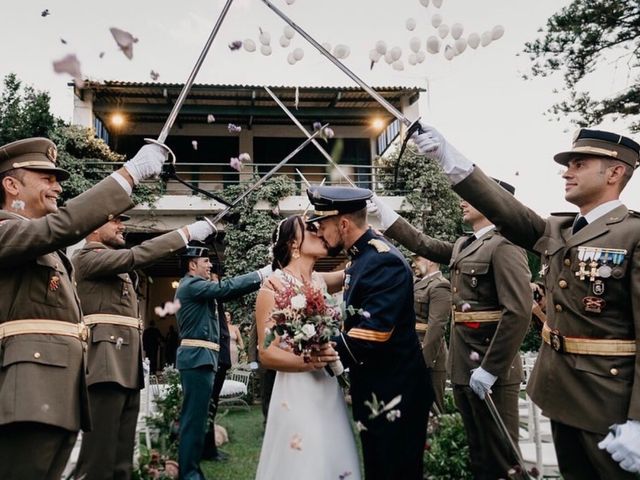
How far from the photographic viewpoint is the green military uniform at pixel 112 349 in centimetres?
425

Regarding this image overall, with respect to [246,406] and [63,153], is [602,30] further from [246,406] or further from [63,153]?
[63,153]

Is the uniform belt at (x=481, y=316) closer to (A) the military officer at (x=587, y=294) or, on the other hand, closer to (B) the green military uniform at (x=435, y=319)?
(A) the military officer at (x=587, y=294)

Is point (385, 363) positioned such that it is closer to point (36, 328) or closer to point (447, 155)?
point (447, 155)

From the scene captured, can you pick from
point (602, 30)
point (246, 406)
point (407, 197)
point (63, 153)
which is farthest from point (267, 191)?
point (602, 30)

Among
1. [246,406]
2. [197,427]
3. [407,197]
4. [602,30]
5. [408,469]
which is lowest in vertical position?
[246,406]

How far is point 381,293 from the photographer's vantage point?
3.20m

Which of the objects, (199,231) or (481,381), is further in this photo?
(199,231)

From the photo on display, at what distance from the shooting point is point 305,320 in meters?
2.96

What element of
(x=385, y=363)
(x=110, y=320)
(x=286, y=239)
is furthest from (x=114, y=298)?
(x=385, y=363)

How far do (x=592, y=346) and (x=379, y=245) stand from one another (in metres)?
1.18

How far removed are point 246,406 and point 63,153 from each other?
9.13 m

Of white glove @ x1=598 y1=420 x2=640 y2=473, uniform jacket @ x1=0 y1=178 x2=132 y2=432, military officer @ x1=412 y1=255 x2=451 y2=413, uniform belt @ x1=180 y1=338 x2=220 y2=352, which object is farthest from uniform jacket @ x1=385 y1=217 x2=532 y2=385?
uniform jacket @ x1=0 y1=178 x2=132 y2=432

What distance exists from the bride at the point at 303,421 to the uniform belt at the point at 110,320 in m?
1.65

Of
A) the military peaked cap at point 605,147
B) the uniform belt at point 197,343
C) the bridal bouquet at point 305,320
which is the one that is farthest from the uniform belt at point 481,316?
the uniform belt at point 197,343
